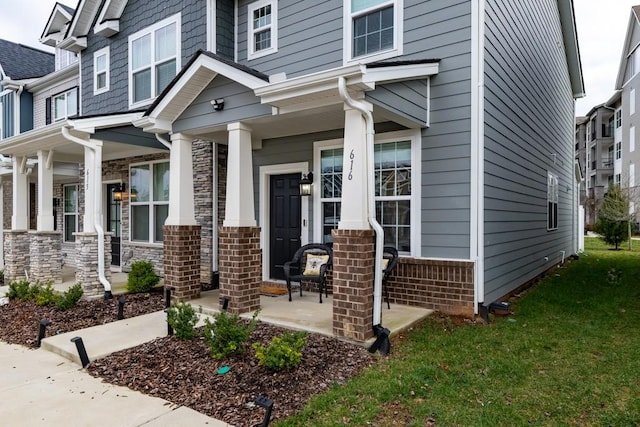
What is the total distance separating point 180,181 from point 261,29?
3488 mm

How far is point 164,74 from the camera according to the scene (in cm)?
876

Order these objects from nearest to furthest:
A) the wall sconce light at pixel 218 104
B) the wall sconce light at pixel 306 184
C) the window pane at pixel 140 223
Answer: the wall sconce light at pixel 218 104, the wall sconce light at pixel 306 184, the window pane at pixel 140 223

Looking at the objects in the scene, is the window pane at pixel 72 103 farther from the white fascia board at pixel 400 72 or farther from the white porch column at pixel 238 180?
the white fascia board at pixel 400 72

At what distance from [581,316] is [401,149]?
3531 millimetres

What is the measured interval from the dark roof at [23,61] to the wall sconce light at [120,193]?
7.56 meters

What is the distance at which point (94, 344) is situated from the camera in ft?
15.3

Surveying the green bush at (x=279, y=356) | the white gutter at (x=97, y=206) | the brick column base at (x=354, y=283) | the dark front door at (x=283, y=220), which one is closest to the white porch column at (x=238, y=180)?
the brick column base at (x=354, y=283)

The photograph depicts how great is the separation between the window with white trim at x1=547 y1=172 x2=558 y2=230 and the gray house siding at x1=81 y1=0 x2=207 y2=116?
8.68 metres

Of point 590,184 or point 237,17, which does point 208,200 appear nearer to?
point 237,17

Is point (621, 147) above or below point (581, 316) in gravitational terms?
above

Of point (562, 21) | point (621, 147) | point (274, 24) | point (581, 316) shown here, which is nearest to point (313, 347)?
point (581, 316)

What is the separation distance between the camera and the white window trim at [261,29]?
7.63m

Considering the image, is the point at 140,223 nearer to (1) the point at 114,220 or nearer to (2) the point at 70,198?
(1) the point at 114,220

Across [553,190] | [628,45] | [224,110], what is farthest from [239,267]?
[628,45]
